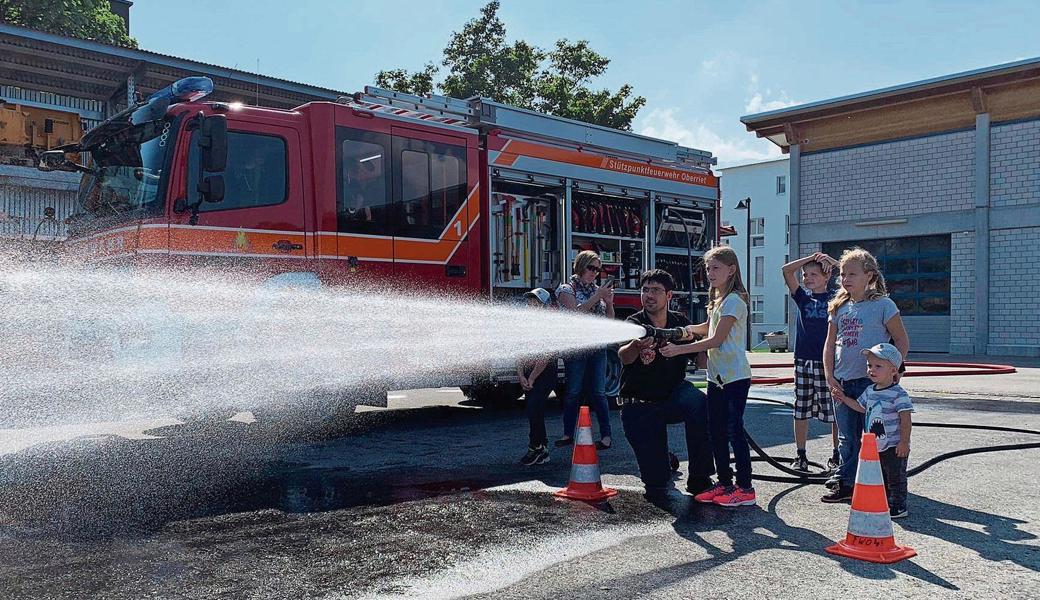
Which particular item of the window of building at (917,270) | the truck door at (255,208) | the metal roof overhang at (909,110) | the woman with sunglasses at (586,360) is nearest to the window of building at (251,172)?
the truck door at (255,208)

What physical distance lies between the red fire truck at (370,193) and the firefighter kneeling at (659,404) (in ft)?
12.6

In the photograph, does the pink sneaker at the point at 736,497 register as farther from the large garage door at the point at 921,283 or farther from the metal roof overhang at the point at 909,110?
Result: the metal roof overhang at the point at 909,110

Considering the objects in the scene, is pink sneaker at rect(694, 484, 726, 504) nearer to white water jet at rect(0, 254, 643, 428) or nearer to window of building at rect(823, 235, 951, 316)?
white water jet at rect(0, 254, 643, 428)

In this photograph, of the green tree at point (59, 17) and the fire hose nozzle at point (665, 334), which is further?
the green tree at point (59, 17)

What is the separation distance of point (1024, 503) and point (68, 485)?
6265 mm

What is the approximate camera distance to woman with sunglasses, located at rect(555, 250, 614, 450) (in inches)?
296

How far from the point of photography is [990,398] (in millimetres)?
12086

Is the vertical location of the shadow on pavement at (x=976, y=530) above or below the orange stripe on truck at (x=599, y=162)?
below

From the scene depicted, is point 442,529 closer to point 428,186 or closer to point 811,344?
point 811,344

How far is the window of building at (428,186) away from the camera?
9258mm

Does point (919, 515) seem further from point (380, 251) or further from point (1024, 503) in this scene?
point (380, 251)

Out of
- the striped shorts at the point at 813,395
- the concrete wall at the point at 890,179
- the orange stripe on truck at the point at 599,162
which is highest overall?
the concrete wall at the point at 890,179

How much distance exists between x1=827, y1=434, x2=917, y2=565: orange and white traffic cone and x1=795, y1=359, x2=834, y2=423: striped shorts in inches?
82.9

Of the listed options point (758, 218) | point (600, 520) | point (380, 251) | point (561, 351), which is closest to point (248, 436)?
point (380, 251)
